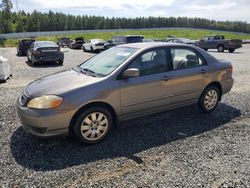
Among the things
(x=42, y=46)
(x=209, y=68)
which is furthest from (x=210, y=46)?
(x=209, y=68)

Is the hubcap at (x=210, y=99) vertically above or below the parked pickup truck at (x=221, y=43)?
below

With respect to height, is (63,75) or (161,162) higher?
(63,75)

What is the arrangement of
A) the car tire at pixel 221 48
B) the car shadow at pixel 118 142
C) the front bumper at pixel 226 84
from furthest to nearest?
the car tire at pixel 221 48 → the front bumper at pixel 226 84 → the car shadow at pixel 118 142

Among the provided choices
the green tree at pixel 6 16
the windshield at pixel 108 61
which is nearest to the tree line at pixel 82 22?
the green tree at pixel 6 16

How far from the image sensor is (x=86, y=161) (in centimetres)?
401

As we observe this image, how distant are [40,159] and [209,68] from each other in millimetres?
3962

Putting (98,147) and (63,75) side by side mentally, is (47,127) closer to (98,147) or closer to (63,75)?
(98,147)

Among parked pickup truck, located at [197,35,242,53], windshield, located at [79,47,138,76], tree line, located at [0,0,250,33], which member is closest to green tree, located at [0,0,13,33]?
tree line, located at [0,0,250,33]

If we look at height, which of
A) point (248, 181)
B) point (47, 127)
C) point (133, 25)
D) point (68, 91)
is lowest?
point (248, 181)

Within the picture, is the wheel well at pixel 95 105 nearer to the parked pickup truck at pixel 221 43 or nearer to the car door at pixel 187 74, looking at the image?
the car door at pixel 187 74

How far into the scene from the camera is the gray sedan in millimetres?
4230

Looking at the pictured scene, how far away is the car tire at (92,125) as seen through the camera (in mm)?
4348

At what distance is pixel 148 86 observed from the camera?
498 cm

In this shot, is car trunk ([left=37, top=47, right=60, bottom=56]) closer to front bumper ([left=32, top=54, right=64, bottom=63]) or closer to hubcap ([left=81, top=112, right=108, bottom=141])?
front bumper ([left=32, top=54, right=64, bottom=63])
